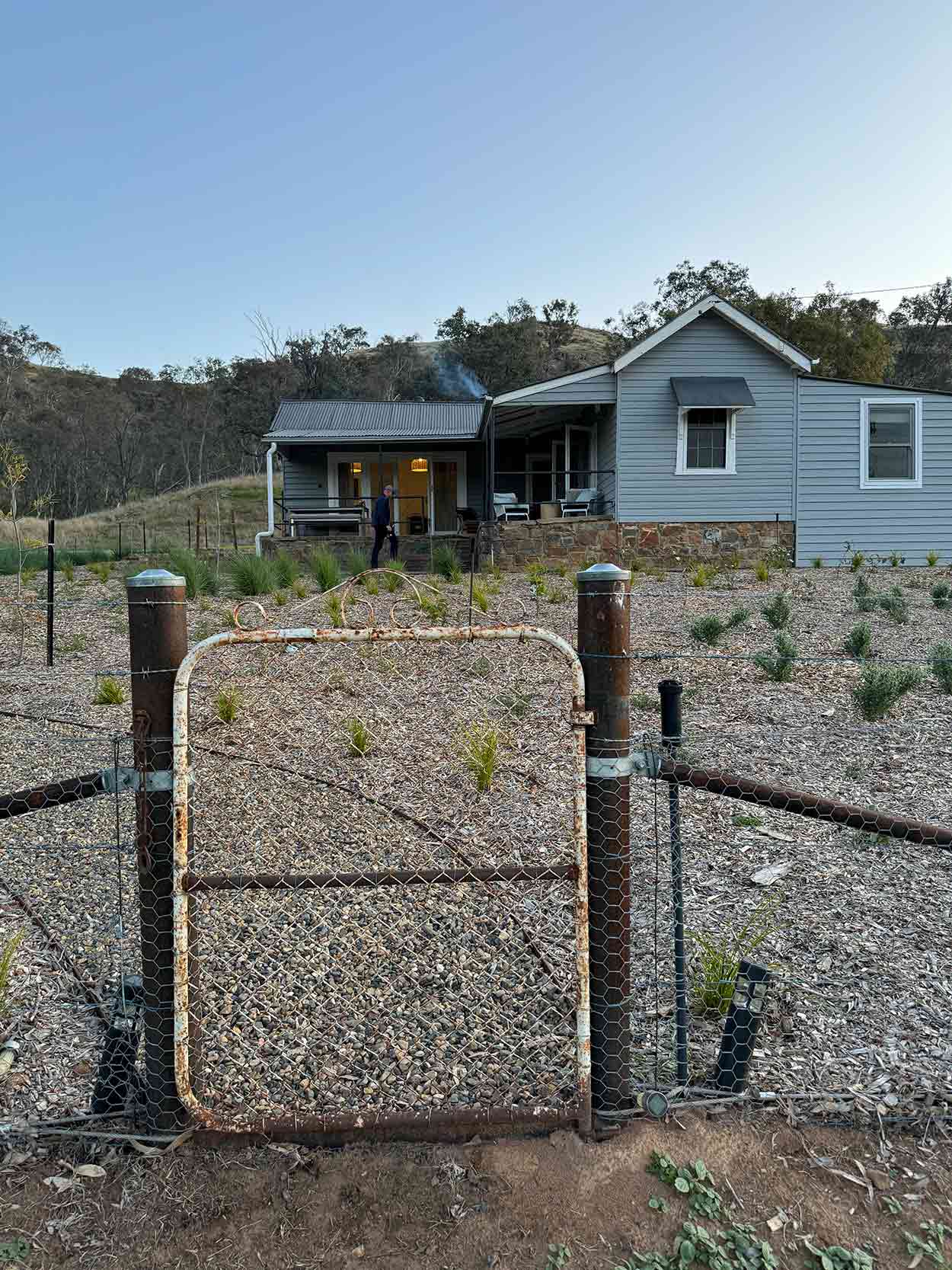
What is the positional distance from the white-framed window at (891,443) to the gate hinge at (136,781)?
1685 centimetres

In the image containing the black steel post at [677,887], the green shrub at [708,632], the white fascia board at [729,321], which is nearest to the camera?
the black steel post at [677,887]

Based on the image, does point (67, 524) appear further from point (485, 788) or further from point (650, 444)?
point (485, 788)

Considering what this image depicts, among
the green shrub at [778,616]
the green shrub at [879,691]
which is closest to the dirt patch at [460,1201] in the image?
the green shrub at [879,691]

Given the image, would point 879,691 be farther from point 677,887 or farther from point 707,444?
point 707,444

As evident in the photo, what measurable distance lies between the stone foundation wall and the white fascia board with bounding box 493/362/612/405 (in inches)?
88.9

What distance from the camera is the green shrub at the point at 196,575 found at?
38.3 ft

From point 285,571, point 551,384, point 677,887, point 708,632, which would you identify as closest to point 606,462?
point 551,384

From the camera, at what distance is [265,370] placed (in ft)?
136

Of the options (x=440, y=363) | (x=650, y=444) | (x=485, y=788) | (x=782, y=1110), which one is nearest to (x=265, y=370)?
(x=440, y=363)

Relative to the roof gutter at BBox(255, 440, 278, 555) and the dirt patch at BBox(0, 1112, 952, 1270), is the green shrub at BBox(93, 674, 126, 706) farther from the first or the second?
the roof gutter at BBox(255, 440, 278, 555)

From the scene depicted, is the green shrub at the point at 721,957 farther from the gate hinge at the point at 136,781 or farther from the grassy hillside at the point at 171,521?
the grassy hillside at the point at 171,521

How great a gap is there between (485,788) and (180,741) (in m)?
2.78

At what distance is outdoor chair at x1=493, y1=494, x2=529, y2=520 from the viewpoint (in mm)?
17562

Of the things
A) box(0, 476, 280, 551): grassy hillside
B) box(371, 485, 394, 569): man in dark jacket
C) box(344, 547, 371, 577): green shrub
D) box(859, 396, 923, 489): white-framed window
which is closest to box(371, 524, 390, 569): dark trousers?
box(371, 485, 394, 569): man in dark jacket
